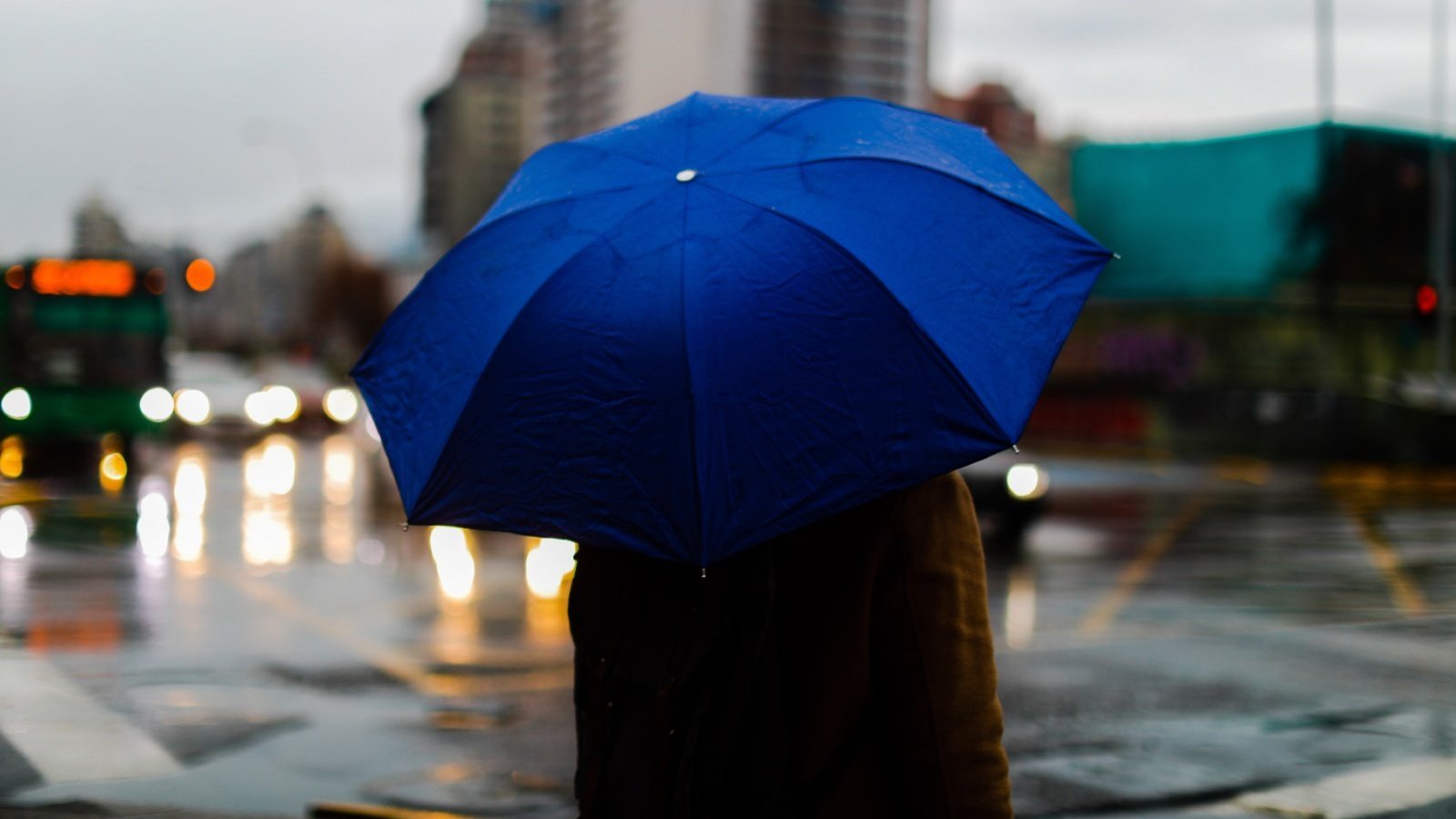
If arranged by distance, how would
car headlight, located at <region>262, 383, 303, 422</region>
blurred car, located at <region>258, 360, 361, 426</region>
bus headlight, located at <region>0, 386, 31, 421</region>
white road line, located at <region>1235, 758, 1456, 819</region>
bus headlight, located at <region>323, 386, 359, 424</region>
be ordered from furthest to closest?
1. bus headlight, located at <region>323, 386, 359, 424</region>
2. blurred car, located at <region>258, 360, 361, 426</region>
3. car headlight, located at <region>262, 383, 303, 422</region>
4. bus headlight, located at <region>0, 386, 31, 421</region>
5. white road line, located at <region>1235, 758, 1456, 819</region>

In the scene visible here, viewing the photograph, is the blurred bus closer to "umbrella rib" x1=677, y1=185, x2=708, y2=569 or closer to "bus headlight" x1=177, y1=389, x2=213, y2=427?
"bus headlight" x1=177, y1=389, x2=213, y2=427

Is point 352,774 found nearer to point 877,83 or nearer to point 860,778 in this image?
point 860,778

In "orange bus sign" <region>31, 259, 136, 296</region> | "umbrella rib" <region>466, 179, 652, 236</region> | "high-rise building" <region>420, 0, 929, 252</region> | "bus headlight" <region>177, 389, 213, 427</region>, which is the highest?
"high-rise building" <region>420, 0, 929, 252</region>

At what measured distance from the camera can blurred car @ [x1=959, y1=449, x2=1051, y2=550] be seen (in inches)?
574

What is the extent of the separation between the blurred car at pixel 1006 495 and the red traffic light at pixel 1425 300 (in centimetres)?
1253

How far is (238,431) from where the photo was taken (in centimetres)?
3183

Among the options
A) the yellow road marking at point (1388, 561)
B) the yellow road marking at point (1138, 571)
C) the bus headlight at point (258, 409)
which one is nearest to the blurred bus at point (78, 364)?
the bus headlight at point (258, 409)

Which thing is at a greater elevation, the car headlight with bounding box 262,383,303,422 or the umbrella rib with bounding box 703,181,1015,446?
the umbrella rib with bounding box 703,181,1015,446

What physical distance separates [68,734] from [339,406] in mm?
29724

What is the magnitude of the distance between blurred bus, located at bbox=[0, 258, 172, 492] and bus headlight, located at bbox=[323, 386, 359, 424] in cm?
1287

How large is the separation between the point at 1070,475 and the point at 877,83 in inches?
5756

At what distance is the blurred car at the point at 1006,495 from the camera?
574 inches

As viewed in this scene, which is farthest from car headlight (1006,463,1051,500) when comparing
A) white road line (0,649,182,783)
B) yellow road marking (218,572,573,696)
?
white road line (0,649,182,783)

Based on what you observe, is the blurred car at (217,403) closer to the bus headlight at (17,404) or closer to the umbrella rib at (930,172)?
the bus headlight at (17,404)
